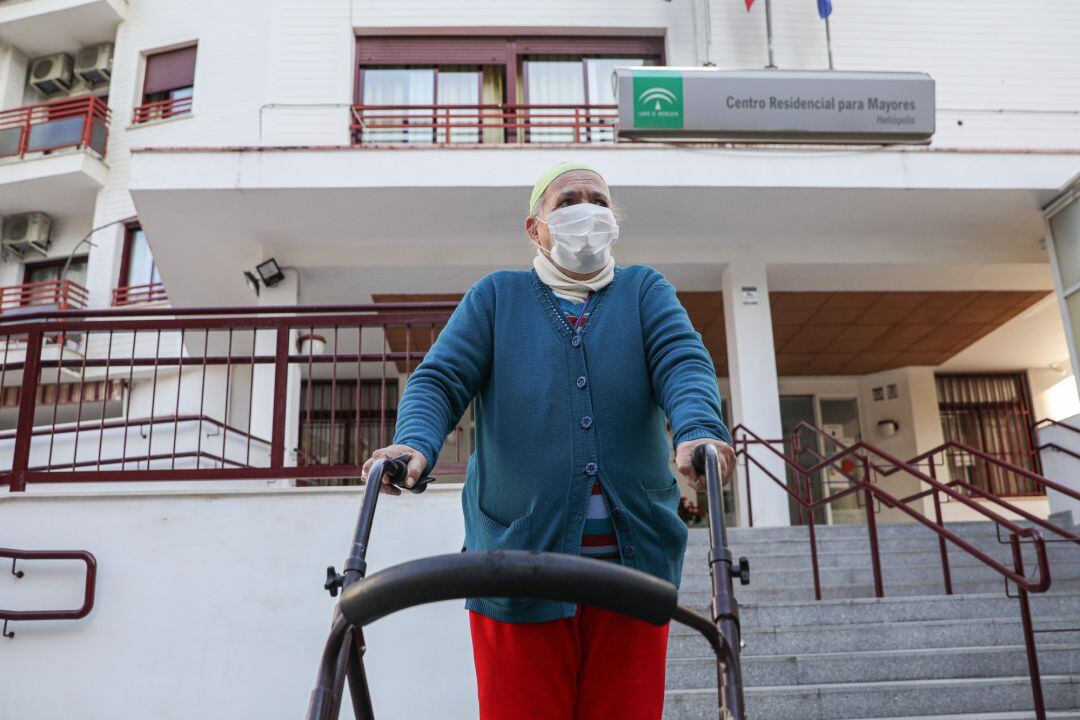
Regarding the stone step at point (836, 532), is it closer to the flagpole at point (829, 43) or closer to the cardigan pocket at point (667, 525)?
the flagpole at point (829, 43)

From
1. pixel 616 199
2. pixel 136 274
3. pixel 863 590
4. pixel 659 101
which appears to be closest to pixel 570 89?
pixel 659 101

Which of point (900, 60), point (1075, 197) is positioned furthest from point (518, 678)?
point (900, 60)

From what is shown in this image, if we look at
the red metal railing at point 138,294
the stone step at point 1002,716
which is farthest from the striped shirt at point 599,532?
the red metal railing at point 138,294

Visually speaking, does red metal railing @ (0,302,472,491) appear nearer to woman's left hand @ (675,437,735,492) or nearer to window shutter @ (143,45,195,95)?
woman's left hand @ (675,437,735,492)

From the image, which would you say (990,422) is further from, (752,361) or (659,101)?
(659,101)

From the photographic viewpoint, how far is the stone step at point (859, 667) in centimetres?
496

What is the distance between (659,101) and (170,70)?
10.1m

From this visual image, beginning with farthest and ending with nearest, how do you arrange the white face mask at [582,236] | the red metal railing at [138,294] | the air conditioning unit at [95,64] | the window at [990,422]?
the air conditioning unit at [95,64], the red metal railing at [138,294], the window at [990,422], the white face mask at [582,236]

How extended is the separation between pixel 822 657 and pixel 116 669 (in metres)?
3.79

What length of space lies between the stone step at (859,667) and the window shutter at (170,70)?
44.3ft

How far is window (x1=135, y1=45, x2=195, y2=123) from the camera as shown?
49.6ft

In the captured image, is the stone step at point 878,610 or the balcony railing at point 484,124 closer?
the stone step at point 878,610

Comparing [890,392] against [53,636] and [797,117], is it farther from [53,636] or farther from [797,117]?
[53,636]

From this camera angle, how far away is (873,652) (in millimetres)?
5133
